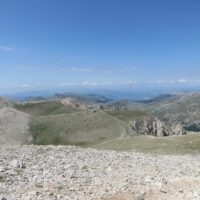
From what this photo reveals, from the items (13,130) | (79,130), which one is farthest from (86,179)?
(13,130)

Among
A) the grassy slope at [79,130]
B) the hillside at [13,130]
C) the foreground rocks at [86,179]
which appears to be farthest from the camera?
the grassy slope at [79,130]

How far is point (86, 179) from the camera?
19188 mm

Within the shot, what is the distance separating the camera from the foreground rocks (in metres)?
16.4

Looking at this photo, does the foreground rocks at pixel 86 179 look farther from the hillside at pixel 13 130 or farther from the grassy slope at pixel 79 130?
the hillside at pixel 13 130

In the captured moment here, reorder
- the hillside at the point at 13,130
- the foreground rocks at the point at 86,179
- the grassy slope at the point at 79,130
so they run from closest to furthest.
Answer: the foreground rocks at the point at 86,179
the hillside at the point at 13,130
the grassy slope at the point at 79,130

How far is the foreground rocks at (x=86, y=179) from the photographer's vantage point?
53.9 ft

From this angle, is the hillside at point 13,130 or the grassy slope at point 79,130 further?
the grassy slope at point 79,130

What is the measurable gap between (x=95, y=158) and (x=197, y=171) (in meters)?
7.23

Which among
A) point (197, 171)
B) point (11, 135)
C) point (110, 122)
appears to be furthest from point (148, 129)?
point (197, 171)

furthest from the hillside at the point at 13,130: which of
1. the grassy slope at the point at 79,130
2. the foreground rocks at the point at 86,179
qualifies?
the foreground rocks at the point at 86,179

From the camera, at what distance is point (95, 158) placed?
2605cm

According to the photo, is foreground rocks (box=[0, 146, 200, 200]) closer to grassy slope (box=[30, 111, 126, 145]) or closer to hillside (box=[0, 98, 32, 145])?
grassy slope (box=[30, 111, 126, 145])

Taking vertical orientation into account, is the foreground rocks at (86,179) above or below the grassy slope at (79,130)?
above

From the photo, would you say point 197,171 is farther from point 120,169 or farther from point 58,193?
point 58,193
